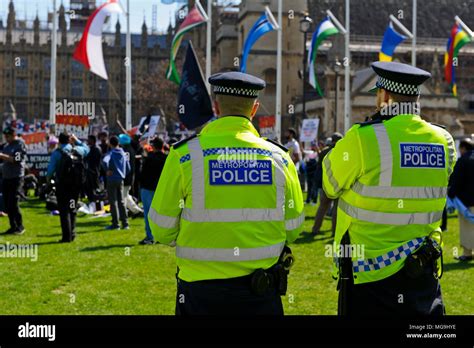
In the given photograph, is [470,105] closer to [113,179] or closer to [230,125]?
[113,179]

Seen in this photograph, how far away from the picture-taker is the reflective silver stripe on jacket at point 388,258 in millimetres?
4520

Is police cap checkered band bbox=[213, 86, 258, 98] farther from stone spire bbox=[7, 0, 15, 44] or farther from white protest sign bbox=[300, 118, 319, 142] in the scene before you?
stone spire bbox=[7, 0, 15, 44]

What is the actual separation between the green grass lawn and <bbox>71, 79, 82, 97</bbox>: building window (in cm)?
8682

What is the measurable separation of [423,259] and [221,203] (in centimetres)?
122

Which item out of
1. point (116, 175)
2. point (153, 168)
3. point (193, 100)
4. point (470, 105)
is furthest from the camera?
point (470, 105)

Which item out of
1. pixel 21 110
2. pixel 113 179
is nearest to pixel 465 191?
pixel 113 179

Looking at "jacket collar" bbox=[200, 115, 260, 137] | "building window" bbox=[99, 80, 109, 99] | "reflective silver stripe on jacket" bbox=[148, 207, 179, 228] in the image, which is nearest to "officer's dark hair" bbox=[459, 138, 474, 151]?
"jacket collar" bbox=[200, 115, 260, 137]

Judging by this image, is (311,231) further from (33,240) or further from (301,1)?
(301,1)

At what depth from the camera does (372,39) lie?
2805 inches

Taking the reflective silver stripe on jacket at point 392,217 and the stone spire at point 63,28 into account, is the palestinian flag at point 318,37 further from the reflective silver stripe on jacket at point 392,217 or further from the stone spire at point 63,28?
the stone spire at point 63,28

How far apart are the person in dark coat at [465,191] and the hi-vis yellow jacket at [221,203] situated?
26.7 ft

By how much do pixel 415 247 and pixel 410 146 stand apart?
582 millimetres

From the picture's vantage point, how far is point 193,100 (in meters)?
15.7

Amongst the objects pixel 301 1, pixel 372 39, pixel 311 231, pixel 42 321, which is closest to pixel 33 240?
pixel 311 231
